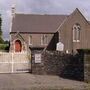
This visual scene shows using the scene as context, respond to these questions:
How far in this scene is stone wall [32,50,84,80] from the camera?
90.0 feet

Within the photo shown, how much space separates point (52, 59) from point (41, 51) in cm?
104

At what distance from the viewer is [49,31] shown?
76000mm

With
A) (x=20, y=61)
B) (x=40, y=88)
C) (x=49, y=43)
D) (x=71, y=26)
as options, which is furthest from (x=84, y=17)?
(x=40, y=88)

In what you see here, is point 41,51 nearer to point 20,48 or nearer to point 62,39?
point 62,39

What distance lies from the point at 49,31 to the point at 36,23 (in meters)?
3.27

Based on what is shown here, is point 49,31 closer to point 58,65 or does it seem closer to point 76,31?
point 76,31

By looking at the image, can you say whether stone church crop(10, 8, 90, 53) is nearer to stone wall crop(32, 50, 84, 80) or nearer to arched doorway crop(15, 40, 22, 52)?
arched doorway crop(15, 40, 22, 52)

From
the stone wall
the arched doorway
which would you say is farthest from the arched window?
the stone wall

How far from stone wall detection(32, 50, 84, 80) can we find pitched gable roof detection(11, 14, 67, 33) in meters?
46.0

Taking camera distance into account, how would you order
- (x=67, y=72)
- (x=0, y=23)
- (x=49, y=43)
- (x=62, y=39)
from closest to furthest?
(x=67, y=72) → (x=62, y=39) → (x=49, y=43) → (x=0, y=23)

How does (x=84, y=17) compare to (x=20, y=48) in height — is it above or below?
above

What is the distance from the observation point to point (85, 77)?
2508cm

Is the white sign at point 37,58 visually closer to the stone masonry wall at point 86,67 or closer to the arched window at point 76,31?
the stone masonry wall at point 86,67

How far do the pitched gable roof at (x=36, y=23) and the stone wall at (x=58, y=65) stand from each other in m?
46.0
